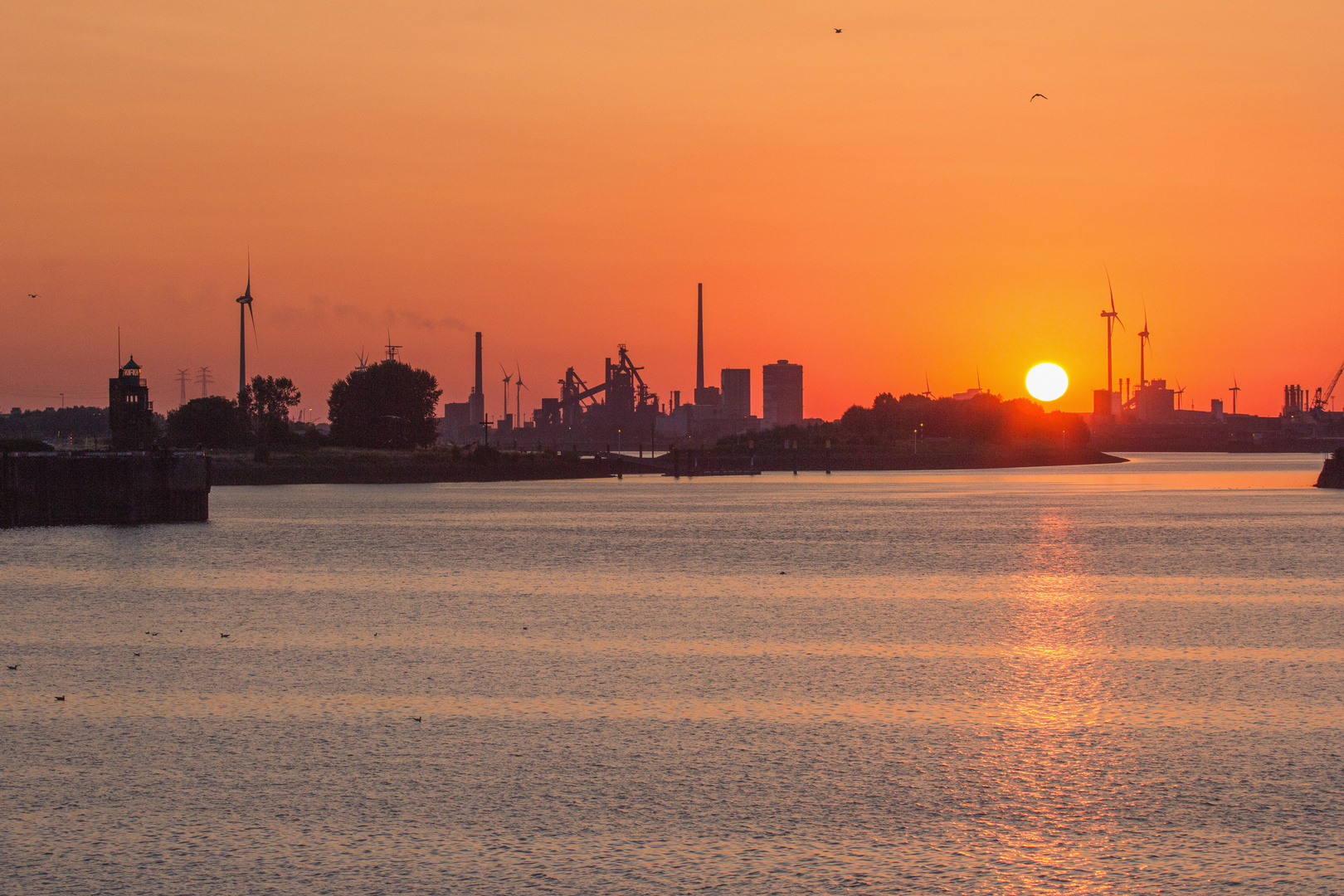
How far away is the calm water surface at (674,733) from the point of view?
9.57 meters

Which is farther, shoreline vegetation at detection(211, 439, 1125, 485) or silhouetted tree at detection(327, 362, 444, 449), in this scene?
silhouetted tree at detection(327, 362, 444, 449)

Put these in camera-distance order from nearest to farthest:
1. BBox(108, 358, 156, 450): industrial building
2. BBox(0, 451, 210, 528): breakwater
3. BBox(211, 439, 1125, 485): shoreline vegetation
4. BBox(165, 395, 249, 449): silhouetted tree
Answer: BBox(0, 451, 210, 528): breakwater < BBox(108, 358, 156, 450): industrial building < BBox(211, 439, 1125, 485): shoreline vegetation < BBox(165, 395, 249, 449): silhouetted tree

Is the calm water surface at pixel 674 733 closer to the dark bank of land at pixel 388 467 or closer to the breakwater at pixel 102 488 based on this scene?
the breakwater at pixel 102 488

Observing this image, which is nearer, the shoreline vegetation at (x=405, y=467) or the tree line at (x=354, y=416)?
the shoreline vegetation at (x=405, y=467)

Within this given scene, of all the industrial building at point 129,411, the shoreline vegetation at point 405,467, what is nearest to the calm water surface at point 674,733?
the industrial building at point 129,411

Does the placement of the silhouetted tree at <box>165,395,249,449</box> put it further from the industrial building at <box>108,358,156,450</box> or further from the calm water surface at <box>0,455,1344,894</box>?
the calm water surface at <box>0,455,1344,894</box>

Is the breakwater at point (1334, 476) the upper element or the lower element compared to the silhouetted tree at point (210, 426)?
lower

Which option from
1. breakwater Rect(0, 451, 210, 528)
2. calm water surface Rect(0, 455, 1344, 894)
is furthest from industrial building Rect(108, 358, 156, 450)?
calm water surface Rect(0, 455, 1344, 894)

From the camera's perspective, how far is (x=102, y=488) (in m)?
64.2

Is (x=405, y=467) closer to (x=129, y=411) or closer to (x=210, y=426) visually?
(x=210, y=426)

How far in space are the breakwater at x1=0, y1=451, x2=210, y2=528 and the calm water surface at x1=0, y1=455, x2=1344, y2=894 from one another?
98.3ft

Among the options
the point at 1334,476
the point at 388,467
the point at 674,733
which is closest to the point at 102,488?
the point at 674,733

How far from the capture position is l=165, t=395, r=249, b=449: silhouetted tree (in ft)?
578

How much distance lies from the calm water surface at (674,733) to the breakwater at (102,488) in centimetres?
2997
